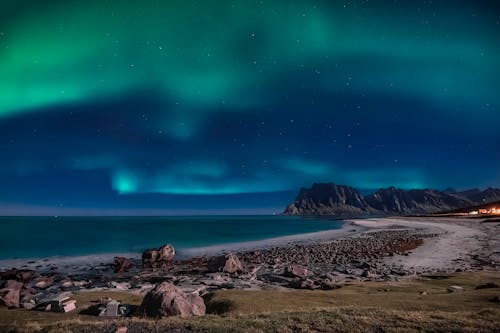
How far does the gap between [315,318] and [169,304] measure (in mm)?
6545

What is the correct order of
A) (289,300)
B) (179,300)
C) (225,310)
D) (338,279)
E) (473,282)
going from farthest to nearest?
1. (338,279)
2. (473,282)
3. (289,300)
4. (225,310)
5. (179,300)

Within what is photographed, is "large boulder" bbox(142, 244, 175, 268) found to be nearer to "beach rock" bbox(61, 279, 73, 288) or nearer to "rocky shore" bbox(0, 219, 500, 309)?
"rocky shore" bbox(0, 219, 500, 309)

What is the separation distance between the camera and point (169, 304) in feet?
49.6

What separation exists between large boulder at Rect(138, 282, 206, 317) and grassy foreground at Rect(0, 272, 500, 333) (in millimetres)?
1281

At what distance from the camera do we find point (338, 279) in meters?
30.7

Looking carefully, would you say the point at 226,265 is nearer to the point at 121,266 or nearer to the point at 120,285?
the point at 120,285

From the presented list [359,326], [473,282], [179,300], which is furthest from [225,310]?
[473,282]

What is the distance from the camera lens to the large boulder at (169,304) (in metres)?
14.9

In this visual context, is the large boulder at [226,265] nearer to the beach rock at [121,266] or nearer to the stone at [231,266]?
the stone at [231,266]

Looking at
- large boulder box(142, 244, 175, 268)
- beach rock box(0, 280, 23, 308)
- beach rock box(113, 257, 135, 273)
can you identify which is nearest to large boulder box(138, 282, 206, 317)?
beach rock box(0, 280, 23, 308)

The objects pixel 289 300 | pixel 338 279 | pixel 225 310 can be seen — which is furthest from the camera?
pixel 338 279

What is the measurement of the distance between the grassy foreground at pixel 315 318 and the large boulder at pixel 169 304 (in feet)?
4.20

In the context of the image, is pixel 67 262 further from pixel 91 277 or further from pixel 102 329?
pixel 102 329

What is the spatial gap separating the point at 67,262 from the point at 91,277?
18334 mm
